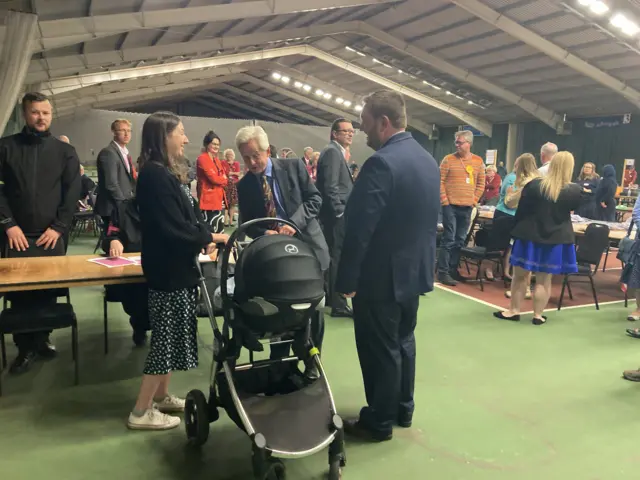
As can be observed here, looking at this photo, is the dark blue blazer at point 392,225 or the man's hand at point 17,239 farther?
the man's hand at point 17,239

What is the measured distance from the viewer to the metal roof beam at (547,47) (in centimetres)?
961

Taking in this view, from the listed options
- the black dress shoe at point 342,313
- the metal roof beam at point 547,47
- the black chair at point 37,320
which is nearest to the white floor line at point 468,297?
the black dress shoe at point 342,313

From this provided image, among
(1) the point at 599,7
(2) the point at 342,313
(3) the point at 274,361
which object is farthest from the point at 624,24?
(3) the point at 274,361

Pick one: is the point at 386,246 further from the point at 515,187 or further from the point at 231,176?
the point at 231,176

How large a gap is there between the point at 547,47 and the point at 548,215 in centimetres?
780

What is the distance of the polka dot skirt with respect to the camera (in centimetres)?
242

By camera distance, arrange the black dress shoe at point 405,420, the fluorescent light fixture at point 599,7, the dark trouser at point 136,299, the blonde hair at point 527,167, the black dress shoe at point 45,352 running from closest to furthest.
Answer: the black dress shoe at point 405,420 < the black dress shoe at point 45,352 < the dark trouser at point 136,299 < the blonde hair at point 527,167 < the fluorescent light fixture at point 599,7

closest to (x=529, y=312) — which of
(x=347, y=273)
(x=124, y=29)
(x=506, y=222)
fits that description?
(x=506, y=222)

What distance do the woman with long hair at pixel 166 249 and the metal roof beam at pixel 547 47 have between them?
850 centimetres

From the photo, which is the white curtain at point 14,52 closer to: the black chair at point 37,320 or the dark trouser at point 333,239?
the black chair at point 37,320

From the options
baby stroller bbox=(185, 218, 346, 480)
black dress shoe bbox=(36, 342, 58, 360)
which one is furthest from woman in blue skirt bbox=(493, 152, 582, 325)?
black dress shoe bbox=(36, 342, 58, 360)

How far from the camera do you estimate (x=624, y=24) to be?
8.75m

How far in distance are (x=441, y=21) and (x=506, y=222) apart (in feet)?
23.6

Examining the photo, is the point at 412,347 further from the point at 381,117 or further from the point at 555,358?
the point at 555,358
